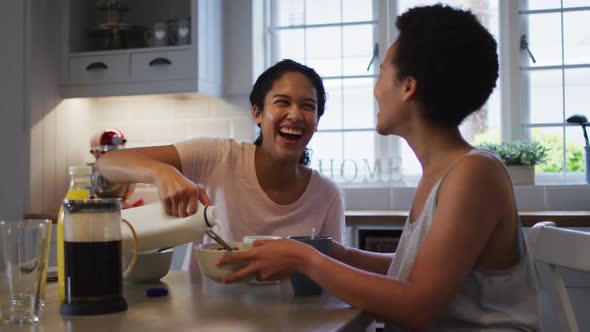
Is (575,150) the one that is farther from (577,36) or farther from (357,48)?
(357,48)

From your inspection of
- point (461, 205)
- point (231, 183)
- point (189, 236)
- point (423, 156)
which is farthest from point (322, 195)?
point (461, 205)

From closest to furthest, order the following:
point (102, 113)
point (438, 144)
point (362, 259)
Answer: point (438, 144) → point (362, 259) → point (102, 113)

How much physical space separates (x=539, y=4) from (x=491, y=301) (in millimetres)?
2615

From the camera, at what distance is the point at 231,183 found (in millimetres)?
1886

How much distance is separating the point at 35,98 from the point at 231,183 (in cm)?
178

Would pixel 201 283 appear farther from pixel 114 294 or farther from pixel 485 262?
pixel 485 262

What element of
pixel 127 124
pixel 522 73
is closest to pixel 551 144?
pixel 522 73

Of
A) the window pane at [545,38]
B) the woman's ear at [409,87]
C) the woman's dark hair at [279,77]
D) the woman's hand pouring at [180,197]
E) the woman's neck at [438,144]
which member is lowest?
the woman's hand pouring at [180,197]

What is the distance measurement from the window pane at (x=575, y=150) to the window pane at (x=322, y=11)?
1370mm

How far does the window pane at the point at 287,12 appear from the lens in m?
3.67

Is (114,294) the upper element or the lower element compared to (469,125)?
lower

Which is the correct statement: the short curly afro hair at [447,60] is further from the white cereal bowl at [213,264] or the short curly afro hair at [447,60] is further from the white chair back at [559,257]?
the white cereal bowl at [213,264]

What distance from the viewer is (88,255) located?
3.32 ft

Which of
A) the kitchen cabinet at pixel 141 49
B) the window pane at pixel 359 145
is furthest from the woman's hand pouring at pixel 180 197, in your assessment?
the window pane at pixel 359 145
